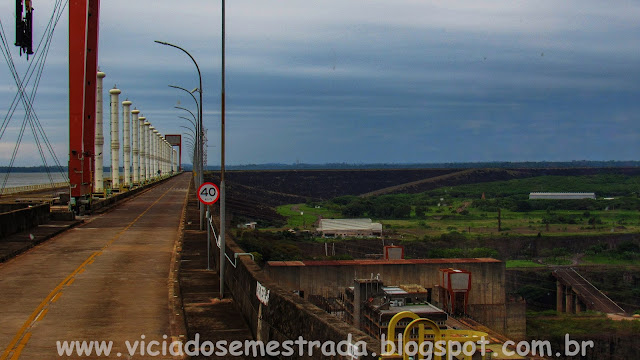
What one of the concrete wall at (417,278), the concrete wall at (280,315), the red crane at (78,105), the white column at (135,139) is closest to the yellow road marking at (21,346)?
the concrete wall at (280,315)

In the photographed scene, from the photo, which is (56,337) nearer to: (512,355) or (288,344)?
(288,344)

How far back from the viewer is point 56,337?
12.6 metres

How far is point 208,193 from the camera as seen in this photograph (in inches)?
733

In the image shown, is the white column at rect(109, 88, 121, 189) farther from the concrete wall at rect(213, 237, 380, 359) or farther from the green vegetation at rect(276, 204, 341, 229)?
the green vegetation at rect(276, 204, 341, 229)

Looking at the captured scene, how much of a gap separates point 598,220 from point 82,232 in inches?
5948

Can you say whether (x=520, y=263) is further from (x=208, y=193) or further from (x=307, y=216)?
(x=208, y=193)

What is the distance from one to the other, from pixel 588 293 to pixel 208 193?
263 ft

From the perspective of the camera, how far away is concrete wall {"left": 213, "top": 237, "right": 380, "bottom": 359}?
8.46 meters

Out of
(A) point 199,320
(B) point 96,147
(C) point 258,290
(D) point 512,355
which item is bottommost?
(D) point 512,355

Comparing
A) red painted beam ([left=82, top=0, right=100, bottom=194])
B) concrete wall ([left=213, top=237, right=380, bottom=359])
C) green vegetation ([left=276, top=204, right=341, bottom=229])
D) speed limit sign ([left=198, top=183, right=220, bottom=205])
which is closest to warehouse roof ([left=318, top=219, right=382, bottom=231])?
green vegetation ([left=276, top=204, right=341, bottom=229])

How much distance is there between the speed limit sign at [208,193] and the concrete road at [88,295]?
103 inches

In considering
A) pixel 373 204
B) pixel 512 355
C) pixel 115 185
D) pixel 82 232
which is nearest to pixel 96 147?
pixel 115 185

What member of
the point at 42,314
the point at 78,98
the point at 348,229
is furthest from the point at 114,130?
the point at 348,229

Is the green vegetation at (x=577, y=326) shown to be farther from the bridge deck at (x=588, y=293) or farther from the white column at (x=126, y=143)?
the white column at (x=126, y=143)
